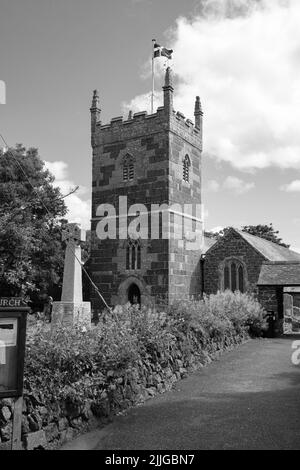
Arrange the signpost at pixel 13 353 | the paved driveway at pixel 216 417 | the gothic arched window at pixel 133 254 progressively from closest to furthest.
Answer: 1. the signpost at pixel 13 353
2. the paved driveway at pixel 216 417
3. the gothic arched window at pixel 133 254

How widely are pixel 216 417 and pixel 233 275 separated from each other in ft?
57.5

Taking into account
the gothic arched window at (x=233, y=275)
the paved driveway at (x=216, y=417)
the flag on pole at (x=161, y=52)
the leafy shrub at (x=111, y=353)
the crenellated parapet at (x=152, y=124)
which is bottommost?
the paved driveway at (x=216, y=417)

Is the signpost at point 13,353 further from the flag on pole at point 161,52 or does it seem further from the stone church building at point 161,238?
the flag on pole at point 161,52

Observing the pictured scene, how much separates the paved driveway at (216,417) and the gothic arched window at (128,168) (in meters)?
14.6

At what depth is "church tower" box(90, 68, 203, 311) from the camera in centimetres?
2277

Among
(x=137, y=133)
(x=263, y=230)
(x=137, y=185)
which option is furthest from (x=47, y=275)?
(x=263, y=230)

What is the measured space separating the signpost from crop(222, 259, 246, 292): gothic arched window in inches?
789

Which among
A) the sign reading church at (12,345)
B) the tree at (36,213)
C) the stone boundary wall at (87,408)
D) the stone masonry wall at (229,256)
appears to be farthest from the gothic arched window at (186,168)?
the sign reading church at (12,345)

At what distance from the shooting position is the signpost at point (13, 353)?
5105 millimetres

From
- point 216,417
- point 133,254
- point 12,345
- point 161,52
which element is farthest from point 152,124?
point 12,345

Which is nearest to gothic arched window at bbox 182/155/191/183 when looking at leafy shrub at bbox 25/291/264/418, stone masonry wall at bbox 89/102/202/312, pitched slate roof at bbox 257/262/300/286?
stone masonry wall at bbox 89/102/202/312

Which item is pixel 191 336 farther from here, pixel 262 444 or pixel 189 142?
pixel 189 142

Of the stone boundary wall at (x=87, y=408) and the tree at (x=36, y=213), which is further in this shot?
the tree at (x=36, y=213)

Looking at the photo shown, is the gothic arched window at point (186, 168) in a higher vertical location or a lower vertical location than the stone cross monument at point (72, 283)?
higher
